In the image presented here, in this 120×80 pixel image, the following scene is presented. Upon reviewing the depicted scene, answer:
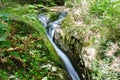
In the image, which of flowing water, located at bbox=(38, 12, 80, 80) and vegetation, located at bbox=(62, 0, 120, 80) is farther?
flowing water, located at bbox=(38, 12, 80, 80)

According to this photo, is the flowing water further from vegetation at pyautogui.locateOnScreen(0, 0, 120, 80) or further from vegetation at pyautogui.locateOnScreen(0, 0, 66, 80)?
vegetation at pyautogui.locateOnScreen(0, 0, 66, 80)

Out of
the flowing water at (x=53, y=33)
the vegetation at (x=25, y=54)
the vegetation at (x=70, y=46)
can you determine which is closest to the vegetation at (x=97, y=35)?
the vegetation at (x=70, y=46)

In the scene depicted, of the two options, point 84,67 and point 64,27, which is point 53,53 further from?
point 64,27

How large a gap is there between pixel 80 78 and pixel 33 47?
43.5 inches

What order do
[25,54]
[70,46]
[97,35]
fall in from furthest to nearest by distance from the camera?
[70,46] < [97,35] < [25,54]

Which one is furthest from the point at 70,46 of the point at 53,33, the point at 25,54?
the point at 25,54

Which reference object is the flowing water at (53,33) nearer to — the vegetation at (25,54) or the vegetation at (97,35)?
the vegetation at (97,35)

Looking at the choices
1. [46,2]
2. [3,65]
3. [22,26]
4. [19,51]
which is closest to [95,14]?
[22,26]

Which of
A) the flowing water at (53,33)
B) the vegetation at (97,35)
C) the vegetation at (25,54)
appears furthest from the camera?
the flowing water at (53,33)

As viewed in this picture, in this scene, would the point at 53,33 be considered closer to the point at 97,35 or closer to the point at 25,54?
the point at 97,35

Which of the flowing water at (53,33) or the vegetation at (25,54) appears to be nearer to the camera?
the vegetation at (25,54)

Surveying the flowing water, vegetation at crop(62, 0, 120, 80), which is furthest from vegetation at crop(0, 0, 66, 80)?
vegetation at crop(62, 0, 120, 80)

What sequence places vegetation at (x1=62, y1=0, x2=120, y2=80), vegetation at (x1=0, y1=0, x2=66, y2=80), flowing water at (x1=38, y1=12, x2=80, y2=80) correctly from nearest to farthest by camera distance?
vegetation at (x1=0, y1=0, x2=66, y2=80) → vegetation at (x1=62, y1=0, x2=120, y2=80) → flowing water at (x1=38, y1=12, x2=80, y2=80)

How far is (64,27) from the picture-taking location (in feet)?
18.0
